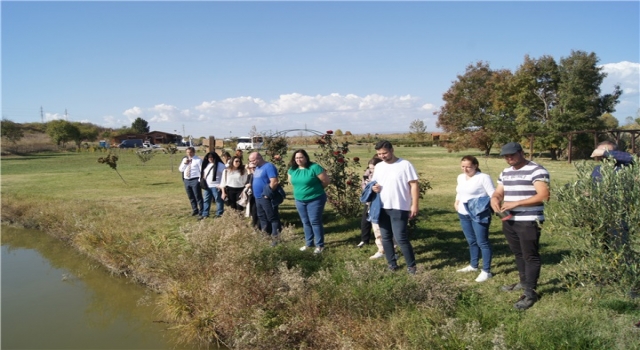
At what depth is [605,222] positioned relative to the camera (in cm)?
363

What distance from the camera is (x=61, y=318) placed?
6.29 meters

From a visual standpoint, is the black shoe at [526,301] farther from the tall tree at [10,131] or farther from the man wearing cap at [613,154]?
the tall tree at [10,131]

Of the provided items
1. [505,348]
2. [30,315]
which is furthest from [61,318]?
[505,348]

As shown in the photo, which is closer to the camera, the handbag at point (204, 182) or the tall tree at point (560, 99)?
the handbag at point (204, 182)

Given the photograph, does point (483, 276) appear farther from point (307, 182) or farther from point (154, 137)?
point (154, 137)

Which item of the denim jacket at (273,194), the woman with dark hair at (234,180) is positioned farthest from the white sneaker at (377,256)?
the woman with dark hair at (234,180)

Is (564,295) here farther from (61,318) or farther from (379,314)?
(61,318)

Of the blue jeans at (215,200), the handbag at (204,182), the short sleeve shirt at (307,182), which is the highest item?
the short sleeve shirt at (307,182)

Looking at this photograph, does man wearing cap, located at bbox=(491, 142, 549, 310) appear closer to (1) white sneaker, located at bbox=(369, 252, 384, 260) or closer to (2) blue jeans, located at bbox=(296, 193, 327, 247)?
(1) white sneaker, located at bbox=(369, 252, 384, 260)

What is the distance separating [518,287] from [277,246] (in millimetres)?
3028

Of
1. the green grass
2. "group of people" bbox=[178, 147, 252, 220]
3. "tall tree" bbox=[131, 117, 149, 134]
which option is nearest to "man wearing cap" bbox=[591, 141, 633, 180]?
the green grass

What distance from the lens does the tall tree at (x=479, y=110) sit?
35625mm

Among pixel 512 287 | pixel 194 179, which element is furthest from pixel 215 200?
pixel 512 287

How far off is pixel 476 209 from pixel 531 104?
1294 inches
